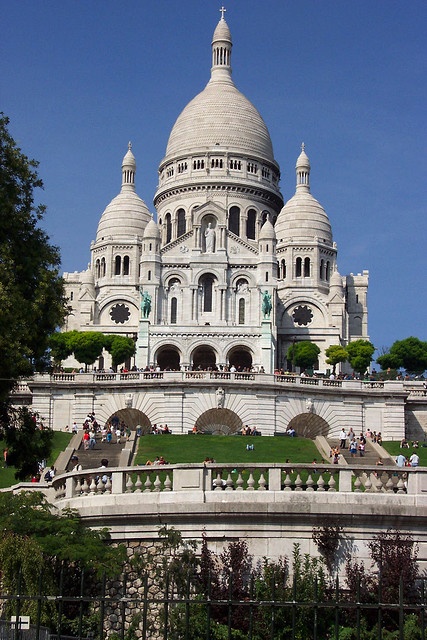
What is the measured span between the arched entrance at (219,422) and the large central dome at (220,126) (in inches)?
2290

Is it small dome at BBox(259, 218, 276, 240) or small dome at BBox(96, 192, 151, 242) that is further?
small dome at BBox(96, 192, 151, 242)

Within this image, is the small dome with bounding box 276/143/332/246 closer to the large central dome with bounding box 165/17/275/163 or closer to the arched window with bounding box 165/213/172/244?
the large central dome with bounding box 165/17/275/163

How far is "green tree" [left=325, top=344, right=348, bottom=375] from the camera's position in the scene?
80250 mm

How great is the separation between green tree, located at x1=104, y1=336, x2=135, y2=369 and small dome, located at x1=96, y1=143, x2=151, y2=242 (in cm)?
2334

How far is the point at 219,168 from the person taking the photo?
104 metres

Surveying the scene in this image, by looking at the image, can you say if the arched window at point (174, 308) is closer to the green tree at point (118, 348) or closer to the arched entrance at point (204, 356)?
the arched entrance at point (204, 356)

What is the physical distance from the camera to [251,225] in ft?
335

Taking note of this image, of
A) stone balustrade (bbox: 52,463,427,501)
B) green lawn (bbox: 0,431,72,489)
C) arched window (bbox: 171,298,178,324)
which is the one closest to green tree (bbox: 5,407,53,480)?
stone balustrade (bbox: 52,463,427,501)

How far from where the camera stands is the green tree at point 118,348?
75750mm

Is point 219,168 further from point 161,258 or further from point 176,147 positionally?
point 161,258

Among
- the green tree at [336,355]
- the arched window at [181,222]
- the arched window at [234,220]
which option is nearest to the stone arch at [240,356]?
the green tree at [336,355]

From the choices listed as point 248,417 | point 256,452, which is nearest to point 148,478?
point 256,452

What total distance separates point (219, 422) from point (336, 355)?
3226cm

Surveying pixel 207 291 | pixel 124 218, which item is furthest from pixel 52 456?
pixel 124 218
